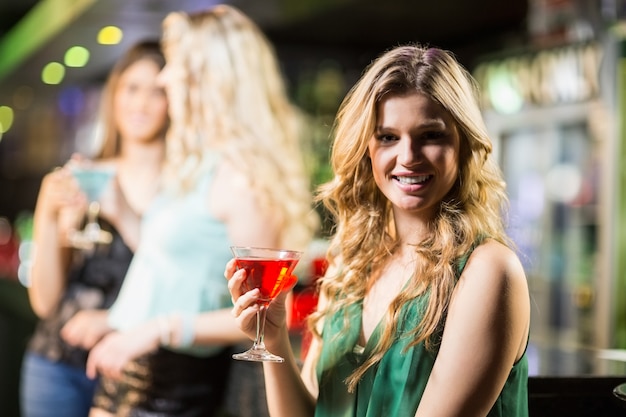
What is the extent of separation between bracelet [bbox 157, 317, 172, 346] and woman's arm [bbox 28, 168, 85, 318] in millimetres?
839

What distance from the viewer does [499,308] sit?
1653mm

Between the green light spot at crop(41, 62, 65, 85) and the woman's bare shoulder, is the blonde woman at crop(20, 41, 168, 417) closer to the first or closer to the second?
the green light spot at crop(41, 62, 65, 85)

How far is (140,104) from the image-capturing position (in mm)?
4789

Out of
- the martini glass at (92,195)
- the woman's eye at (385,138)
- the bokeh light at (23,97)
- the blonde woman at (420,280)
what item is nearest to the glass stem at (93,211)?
the martini glass at (92,195)

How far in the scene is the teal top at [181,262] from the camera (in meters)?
4.20

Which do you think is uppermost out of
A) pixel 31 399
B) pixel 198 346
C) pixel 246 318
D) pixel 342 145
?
pixel 342 145

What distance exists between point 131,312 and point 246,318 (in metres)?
2.80

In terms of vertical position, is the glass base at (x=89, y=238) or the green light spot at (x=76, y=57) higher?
the green light spot at (x=76, y=57)

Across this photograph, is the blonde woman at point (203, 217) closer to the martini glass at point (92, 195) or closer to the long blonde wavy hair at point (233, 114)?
the long blonde wavy hair at point (233, 114)

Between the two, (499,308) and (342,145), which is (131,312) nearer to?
(342,145)

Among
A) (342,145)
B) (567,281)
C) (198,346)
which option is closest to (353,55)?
(567,281)

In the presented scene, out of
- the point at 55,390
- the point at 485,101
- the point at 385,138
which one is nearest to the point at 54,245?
the point at 55,390

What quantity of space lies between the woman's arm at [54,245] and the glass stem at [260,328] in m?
3.18

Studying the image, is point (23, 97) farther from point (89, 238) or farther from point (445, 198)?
point (445, 198)
